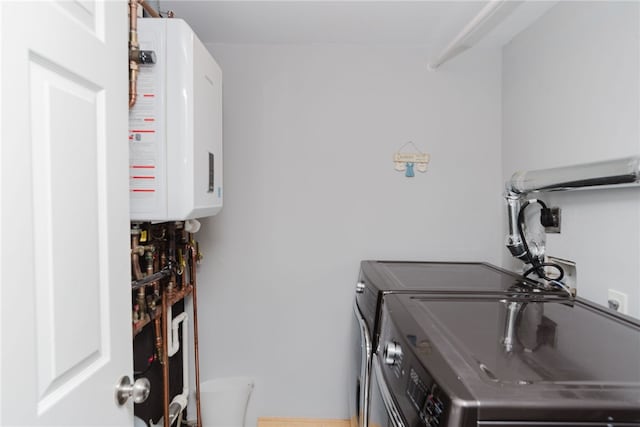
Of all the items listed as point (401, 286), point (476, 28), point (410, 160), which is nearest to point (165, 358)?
point (401, 286)

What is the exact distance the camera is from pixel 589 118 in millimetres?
1346

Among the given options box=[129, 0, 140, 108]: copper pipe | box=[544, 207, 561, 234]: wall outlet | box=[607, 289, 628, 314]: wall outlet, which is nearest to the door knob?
box=[129, 0, 140, 108]: copper pipe

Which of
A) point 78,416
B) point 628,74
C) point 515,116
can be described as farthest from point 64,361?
point 515,116

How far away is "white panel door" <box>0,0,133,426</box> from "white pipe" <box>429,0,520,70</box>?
3.93 ft

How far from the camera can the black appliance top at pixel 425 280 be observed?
51.7 inches

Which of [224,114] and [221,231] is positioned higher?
[224,114]

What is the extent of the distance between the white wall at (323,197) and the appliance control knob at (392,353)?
1024 millimetres

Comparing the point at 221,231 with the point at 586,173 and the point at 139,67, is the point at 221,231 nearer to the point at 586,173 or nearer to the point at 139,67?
the point at 139,67

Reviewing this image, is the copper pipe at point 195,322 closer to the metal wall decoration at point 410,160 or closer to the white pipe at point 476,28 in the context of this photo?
the metal wall decoration at point 410,160

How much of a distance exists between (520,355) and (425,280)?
68cm

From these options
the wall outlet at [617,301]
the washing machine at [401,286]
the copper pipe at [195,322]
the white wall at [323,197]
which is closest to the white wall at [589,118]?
the wall outlet at [617,301]

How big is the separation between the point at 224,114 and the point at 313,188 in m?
0.62

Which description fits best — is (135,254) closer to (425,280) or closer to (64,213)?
(64,213)

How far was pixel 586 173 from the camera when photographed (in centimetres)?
118
